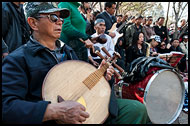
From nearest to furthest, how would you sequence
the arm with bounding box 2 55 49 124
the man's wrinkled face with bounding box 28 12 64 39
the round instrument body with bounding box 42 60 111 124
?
1. the arm with bounding box 2 55 49 124
2. the round instrument body with bounding box 42 60 111 124
3. the man's wrinkled face with bounding box 28 12 64 39

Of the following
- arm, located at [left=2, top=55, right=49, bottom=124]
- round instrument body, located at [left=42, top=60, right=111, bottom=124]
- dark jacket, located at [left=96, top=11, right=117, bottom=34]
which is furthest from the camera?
dark jacket, located at [left=96, top=11, right=117, bottom=34]

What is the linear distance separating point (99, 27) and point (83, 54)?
1.55 m

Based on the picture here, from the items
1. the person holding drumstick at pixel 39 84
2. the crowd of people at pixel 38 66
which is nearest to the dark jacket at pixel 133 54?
the crowd of people at pixel 38 66

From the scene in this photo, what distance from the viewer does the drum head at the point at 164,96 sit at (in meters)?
2.83

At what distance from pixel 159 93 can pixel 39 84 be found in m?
2.24

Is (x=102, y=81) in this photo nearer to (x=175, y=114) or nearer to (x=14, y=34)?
(x=14, y=34)

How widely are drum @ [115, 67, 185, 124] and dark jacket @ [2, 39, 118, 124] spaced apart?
1451 millimetres

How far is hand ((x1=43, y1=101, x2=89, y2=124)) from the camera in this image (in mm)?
1169

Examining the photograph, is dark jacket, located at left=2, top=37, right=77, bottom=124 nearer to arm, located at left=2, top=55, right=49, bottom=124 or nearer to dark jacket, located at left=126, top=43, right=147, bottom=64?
arm, located at left=2, top=55, right=49, bottom=124

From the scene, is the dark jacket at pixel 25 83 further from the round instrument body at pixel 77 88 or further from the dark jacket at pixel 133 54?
the dark jacket at pixel 133 54

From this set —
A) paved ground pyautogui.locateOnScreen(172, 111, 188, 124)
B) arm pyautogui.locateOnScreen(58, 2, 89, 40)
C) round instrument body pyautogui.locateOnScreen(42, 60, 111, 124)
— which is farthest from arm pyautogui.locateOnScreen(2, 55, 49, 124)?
paved ground pyautogui.locateOnScreen(172, 111, 188, 124)

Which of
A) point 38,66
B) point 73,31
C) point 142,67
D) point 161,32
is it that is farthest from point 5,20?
point 161,32

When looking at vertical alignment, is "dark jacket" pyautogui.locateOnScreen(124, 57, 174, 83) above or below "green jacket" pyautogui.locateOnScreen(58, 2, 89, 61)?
below

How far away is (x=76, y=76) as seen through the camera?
1.46 meters
